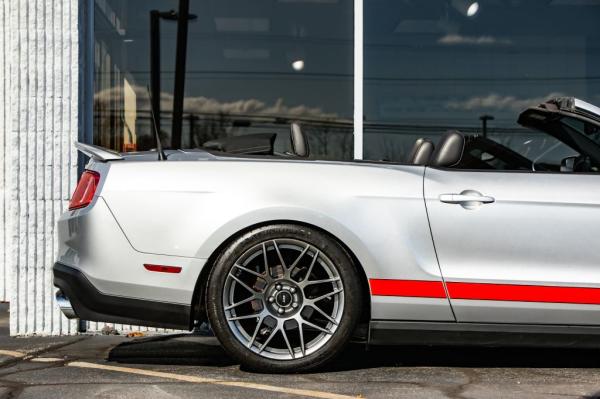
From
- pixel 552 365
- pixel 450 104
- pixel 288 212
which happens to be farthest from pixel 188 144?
pixel 552 365

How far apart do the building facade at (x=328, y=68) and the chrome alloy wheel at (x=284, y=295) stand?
2.21m

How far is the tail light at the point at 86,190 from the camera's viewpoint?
5.36 meters

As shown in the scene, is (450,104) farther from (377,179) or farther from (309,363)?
(309,363)

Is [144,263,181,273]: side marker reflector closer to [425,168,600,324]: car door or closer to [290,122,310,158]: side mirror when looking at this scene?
[290,122,310,158]: side mirror

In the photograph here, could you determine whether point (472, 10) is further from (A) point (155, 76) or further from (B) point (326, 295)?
(B) point (326, 295)

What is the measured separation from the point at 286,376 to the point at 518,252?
1.37 metres

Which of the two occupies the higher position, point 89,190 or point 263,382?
point 89,190

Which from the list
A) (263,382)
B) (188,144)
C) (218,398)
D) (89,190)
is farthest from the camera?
(188,144)

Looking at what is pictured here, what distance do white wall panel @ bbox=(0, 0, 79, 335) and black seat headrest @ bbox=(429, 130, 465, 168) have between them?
291 cm

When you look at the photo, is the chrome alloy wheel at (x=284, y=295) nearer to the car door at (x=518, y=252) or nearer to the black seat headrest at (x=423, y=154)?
the car door at (x=518, y=252)

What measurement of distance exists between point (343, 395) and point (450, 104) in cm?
354

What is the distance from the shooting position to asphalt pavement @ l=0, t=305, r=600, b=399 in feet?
→ 15.6

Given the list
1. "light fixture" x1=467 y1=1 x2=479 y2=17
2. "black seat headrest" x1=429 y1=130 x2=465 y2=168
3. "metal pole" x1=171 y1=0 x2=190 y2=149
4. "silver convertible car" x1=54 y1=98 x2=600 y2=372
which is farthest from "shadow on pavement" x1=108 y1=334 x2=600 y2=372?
"light fixture" x1=467 y1=1 x2=479 y2=17

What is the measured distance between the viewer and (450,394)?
15.6ft
